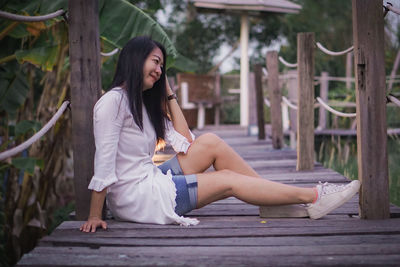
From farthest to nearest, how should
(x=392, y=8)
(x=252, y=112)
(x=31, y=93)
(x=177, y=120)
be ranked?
(x=252, y=112)
(x=31, y=93)
(x=177, y=120)
(x=392, y=8)

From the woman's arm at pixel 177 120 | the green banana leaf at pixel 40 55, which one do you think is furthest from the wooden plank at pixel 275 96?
the woman's arm at pixel 177 120

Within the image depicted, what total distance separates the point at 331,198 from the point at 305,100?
6.49ft

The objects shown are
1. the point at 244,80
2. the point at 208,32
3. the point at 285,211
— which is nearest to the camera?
the point at 285,211

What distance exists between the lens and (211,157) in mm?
3008

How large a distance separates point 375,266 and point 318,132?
8819 millimetres

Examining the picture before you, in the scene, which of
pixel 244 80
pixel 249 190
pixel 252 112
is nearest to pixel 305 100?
pixel 249 190

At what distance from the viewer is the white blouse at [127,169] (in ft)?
8.34

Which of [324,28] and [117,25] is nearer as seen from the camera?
[117,25]

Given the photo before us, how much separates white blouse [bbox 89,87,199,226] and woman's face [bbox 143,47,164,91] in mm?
151

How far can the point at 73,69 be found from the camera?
2693 mm

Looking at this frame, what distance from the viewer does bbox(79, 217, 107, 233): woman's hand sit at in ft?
8.26

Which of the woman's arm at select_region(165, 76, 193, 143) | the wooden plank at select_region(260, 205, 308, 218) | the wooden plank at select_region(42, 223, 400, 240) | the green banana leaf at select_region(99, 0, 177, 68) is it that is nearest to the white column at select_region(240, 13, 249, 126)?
the green banana leaf at select_region(99, 0, 177, 68)

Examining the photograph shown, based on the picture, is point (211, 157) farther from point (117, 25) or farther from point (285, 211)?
point (117, 25)

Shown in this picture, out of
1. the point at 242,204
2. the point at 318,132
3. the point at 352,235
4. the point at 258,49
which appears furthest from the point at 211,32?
the point at 352,235
